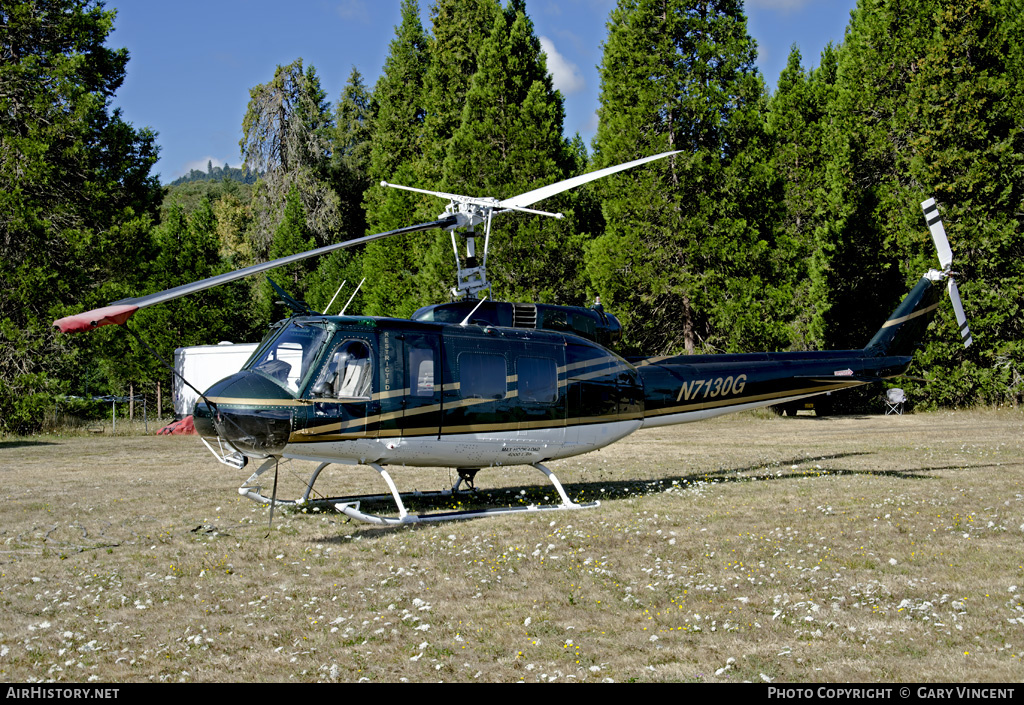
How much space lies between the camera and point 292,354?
11031 mm

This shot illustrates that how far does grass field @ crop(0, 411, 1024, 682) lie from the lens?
6230 mm

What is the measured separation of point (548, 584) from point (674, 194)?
27.6 m

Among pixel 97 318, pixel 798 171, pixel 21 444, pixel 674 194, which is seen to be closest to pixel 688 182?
pixel 674 194

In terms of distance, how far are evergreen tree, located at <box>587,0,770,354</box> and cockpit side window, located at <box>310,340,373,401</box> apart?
23.9m

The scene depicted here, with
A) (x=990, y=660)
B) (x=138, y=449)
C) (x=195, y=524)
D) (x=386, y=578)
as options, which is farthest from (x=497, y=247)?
(x=990, y=660)

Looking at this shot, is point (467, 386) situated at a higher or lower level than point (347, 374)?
lower

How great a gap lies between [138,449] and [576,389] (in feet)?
58.2

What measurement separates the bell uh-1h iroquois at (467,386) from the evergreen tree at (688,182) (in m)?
18.2

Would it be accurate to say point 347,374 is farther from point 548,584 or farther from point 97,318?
point 548,584

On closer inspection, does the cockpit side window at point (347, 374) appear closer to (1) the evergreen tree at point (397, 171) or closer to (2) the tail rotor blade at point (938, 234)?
(2) the tail rotor blade at point (938, 234)

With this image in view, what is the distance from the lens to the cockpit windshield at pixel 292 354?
11.0 meters

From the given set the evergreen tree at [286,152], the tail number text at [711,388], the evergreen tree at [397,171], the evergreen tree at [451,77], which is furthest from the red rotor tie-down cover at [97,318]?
the evergreen tree at [286,152]

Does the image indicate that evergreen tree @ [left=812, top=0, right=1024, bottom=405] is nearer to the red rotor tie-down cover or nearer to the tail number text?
the tail number text
